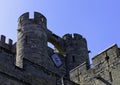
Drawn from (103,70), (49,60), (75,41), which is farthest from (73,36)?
(103,70)

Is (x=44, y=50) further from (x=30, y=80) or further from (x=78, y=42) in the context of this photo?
(x=30, y=80)

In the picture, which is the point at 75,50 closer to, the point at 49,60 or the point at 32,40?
the point at 49,60

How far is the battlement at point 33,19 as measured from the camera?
70.0 ft

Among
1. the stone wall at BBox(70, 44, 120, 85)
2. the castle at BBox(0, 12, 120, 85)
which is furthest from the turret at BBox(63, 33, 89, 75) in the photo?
the stone wall at BBox(70, 44, 120, 85)

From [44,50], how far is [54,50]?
449 cm

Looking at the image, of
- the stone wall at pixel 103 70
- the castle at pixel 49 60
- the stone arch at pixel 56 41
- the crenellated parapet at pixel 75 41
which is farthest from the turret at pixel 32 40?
the stone wall at pixel 103 70

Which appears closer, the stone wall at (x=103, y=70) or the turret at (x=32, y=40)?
the stone wall at (x=103, y=70)

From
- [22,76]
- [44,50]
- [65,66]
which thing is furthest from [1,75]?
[65,66]

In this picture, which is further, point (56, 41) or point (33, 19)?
point (56, 41)

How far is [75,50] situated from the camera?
23.5 metres

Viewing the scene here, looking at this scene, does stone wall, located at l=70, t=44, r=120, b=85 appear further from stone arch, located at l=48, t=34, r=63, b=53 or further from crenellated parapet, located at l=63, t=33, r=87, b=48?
stone arch, located at l=48, t=34, r=63, b=53

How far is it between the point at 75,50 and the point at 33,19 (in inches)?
144

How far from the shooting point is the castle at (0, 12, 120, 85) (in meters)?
13.1

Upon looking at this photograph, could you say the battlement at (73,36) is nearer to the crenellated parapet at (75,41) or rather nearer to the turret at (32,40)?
the crenellated parapet at (75,41)
